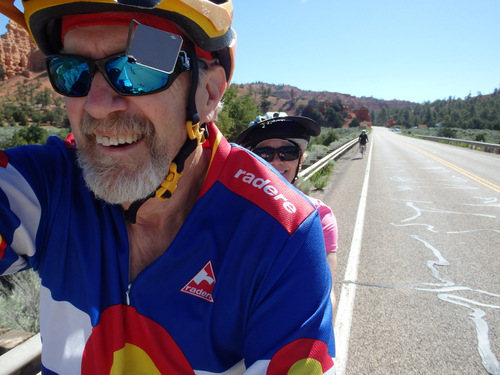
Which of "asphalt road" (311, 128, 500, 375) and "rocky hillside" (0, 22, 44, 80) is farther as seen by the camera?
"rocky hillside" (0, 22, 44, 80)

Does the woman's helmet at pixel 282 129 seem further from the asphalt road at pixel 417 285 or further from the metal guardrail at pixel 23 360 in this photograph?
the metal guardrail at pixel 23 360

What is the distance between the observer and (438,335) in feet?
12.2

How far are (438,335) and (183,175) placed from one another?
3.33 metres

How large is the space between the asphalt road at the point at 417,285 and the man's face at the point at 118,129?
8.64 ft

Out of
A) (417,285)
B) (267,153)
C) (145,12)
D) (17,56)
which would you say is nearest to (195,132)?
(145,12)

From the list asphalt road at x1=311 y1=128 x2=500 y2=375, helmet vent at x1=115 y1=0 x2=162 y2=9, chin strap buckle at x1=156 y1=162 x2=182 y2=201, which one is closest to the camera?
helmet vent at x1=115 y1=0 x2=162 y2=9

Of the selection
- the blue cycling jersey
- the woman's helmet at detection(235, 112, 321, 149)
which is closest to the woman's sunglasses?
the woman's helmet at detection(235, 112, 321, 149)

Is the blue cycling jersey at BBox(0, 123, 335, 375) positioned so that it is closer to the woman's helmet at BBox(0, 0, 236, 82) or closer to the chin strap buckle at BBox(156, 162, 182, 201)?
the chin strap buckle at BBox(156, 162, 182, 201)

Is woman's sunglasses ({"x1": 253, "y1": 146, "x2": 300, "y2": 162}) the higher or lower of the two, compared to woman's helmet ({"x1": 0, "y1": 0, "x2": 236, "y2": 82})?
lower

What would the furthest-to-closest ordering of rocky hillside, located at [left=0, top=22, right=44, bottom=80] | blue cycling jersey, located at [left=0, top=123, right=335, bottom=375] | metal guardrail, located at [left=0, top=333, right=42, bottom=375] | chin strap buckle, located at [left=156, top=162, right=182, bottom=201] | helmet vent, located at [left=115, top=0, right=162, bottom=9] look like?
1. rocky hillside, located at [left=0, top=22, right=44, bottom=80]
2. metal guardrail, located at [left=0, top=333, right=42, bottom=375]
3. chin strap buckle, located at [left=156, top=162, right=182, bottom=201]
4. blue cycling jersey, located at [left=0, top=123, right=335, bottom=375]
5. helmet vent, located at [left=115, top=0, right=162, bottom=9]

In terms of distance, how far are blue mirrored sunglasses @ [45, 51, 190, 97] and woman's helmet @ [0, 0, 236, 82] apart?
3.8 inches

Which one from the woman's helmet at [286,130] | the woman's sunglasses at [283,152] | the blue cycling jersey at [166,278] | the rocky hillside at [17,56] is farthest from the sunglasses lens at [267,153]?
the rocky hillside at [17,56]

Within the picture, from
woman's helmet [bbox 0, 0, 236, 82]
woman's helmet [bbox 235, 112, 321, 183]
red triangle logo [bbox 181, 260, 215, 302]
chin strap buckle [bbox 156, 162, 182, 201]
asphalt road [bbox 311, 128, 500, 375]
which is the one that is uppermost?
woman's helmet [bbox 0, 0, 236, 82]

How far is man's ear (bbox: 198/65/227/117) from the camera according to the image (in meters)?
1.68
